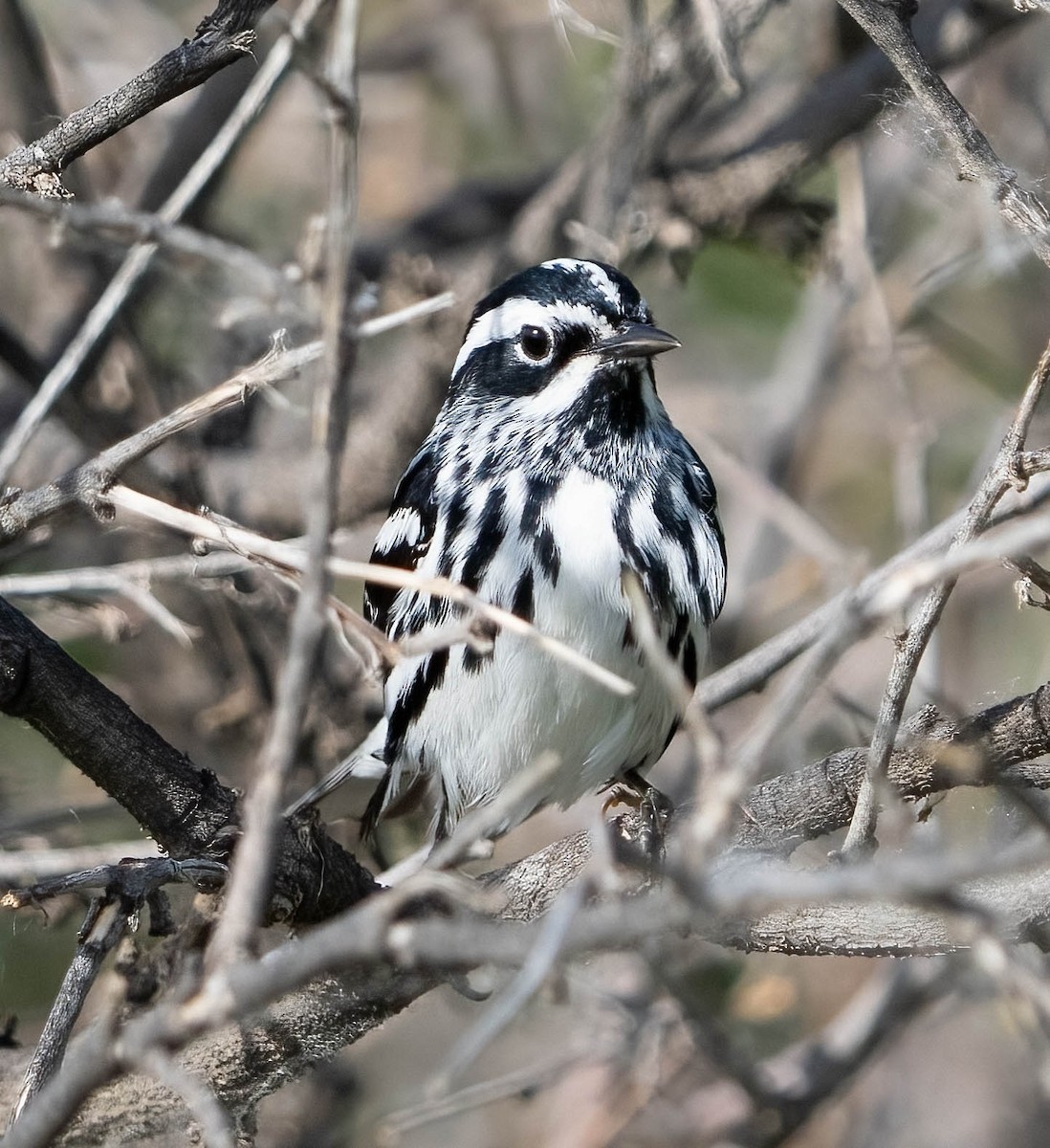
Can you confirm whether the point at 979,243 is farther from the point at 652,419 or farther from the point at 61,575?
the point at 61,575

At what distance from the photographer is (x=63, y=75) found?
5457 millimetres

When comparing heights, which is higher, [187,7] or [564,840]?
[187,7]

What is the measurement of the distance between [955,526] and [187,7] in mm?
4519

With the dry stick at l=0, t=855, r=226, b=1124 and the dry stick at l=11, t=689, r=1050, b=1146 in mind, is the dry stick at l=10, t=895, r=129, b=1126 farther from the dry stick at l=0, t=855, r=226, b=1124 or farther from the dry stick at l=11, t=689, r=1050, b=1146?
the dry stick at l=11, t=689, r=1050, b=1146

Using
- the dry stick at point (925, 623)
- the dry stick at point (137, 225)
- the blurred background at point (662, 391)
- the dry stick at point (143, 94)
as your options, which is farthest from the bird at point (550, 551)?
the dry stick at point (143, 94)

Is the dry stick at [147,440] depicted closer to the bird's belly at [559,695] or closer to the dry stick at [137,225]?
the dry stick at [137,225]

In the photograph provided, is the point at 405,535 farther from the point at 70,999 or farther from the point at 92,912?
the point at 70,999

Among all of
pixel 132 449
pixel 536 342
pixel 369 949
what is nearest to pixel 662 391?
pixel 536 342

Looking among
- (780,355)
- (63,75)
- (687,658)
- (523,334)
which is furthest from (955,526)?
(63,75)

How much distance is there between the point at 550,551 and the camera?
326 centimetres

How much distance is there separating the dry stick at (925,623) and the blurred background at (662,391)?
1258 millimetres

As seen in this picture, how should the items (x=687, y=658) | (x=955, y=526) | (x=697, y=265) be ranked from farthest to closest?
(x=697, y=265)
(x=687, y=658)
(x=955, y=526)

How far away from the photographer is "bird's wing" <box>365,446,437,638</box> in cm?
350

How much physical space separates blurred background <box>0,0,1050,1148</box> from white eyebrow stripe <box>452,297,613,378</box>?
1.57 feet
